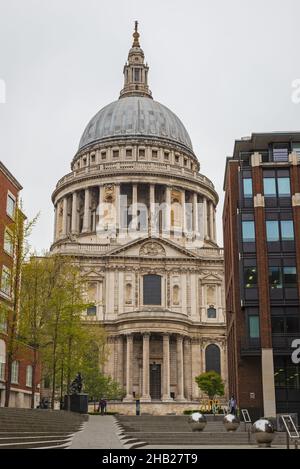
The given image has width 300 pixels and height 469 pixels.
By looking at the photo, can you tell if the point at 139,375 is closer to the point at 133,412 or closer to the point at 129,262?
the point at 133,412

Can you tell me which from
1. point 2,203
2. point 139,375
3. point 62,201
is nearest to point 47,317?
point 2,203

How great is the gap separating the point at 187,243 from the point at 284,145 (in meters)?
47.8

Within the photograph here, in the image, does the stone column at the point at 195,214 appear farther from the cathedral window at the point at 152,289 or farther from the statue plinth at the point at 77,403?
the statue plinth at the point at 77,403

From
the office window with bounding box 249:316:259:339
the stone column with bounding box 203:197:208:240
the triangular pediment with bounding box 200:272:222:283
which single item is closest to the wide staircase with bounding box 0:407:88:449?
the office window with bounding box 249:316:259:339

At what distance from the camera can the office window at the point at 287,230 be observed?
48.8 meters

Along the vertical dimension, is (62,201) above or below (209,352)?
above

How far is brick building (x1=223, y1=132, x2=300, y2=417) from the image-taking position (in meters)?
45.9

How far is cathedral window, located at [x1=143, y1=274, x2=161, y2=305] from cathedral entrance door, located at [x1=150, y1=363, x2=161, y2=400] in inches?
375

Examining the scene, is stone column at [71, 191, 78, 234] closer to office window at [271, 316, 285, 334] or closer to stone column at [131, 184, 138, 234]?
stone column at [131, 184, 138, 234]

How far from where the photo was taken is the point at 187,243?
99438 mm

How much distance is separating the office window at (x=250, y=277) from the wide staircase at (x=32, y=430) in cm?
1916

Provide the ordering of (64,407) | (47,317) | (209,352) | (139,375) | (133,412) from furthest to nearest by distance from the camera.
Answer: (209,352)
(139,375)
(133,412)
(64,407)
(47,317)

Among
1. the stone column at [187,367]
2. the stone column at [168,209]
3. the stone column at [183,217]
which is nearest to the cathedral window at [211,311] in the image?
the stone column at [187,367]

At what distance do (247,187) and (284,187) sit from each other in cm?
286
